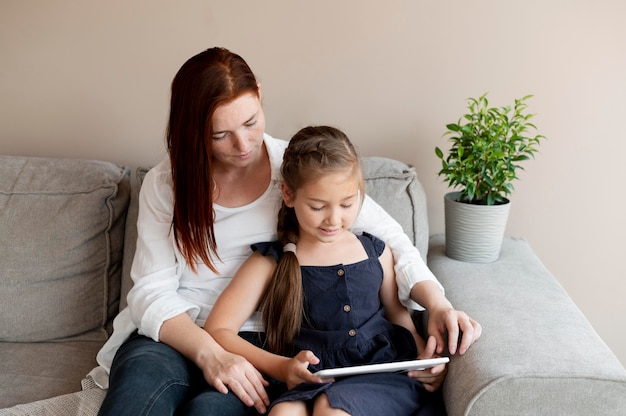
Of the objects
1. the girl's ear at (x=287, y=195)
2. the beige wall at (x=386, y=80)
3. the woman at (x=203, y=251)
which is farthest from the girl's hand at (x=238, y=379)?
the beige wall at (x=386, y=80)

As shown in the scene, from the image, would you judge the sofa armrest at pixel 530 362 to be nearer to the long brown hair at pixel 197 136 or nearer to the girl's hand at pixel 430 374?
the girl's hand at pixel 430 374

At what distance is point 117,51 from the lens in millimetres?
2051

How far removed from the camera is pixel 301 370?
1.35 meters

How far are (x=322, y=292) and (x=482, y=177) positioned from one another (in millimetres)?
547

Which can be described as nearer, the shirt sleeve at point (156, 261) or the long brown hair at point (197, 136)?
the long brown hair at point (197, 136)

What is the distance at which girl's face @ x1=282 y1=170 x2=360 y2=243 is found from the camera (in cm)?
144

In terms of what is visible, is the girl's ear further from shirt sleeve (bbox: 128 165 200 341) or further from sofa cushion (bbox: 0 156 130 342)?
sofa cushion (bbox: 0 156 130 342)

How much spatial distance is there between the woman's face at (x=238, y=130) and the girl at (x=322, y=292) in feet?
0.28

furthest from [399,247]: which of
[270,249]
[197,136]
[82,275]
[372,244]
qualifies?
[82,275]

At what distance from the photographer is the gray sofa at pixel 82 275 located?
1548 millimetres

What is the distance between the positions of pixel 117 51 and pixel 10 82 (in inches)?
14.4

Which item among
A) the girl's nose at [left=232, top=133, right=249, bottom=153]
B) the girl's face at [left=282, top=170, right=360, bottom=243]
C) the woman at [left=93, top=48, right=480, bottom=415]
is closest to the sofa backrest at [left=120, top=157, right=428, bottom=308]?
the woman at [left=93, top=48, right=480, bottom=415]

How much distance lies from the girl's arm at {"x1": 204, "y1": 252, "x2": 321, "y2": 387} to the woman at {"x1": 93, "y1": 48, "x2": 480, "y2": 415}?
33 millimetres

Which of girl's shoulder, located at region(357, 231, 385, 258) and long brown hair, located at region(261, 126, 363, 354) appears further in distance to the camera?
girl's shoulder, located at region(357, 231, 385, 258)
